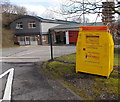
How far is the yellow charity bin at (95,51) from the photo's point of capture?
4.71 meters

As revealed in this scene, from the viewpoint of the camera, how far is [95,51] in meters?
4.96

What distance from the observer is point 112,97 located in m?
3.52

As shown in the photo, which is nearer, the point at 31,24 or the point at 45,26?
the point at 31,24

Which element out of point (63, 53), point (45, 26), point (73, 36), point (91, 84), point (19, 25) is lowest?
point (91, 84)

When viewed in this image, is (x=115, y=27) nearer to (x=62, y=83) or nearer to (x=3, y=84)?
(x=62, y=83)

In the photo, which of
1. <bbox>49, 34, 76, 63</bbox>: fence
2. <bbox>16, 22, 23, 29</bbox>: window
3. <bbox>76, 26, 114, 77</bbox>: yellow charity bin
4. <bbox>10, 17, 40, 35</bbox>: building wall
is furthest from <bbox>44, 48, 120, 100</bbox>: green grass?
<bbox>16, 22, 23, 29</bbox>: window

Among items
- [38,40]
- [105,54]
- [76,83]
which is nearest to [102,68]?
[105,54]

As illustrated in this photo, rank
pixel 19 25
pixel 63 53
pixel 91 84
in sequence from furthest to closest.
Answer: pixel 19 25
pixel 63 53
pixel 91 84

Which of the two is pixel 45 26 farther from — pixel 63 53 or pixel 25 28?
pixel 63 53

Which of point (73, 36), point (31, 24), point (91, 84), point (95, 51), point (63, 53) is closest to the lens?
point (91, 84)

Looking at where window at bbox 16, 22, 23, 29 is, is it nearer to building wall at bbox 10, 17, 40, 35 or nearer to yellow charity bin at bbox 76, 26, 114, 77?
building wall at bbox 10, 17, 40, 35

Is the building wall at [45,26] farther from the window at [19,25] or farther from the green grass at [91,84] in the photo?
the green grass at [91,84]

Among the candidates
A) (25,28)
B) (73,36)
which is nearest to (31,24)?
(25,28)

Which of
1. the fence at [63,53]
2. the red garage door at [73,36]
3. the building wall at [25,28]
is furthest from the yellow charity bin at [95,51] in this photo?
the building wall at [25,28]
